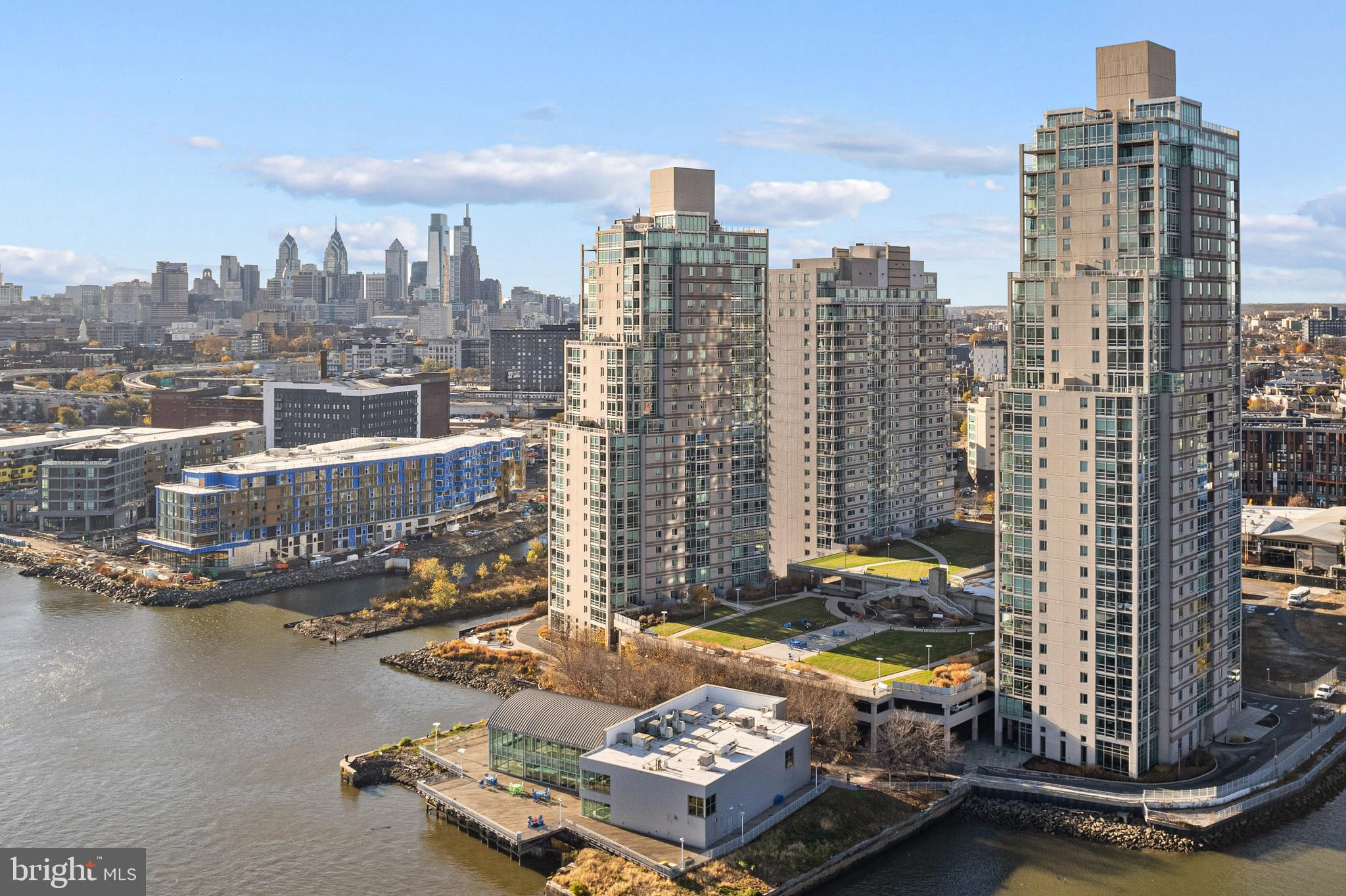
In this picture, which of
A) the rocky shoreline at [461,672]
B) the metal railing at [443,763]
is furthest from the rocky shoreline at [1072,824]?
the rocky shoreline at [461,672]

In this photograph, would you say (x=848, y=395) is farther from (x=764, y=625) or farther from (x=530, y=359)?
(x=530, y=359)

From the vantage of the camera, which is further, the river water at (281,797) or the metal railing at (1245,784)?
the metal railing at (1245,784)

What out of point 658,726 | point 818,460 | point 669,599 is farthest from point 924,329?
point 658,726

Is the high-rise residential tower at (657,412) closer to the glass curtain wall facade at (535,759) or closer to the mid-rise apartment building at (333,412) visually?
the glass curtain wall facade at (535,759)

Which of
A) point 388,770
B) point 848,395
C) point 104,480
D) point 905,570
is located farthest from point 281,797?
point 104,480

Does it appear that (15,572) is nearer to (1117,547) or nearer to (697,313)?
(697,313)
